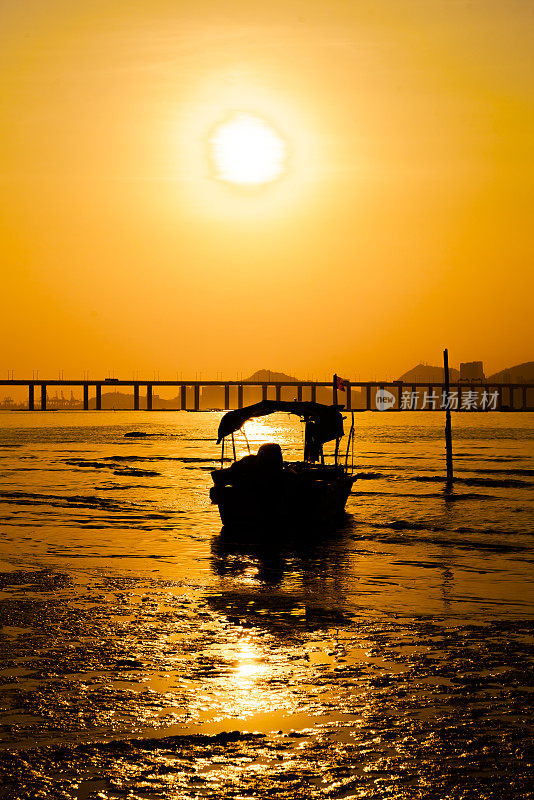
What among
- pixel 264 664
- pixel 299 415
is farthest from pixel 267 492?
pixel 264 664

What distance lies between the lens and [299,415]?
31.9 meters

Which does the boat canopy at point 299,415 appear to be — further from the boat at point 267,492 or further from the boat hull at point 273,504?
the boat hull at point 273,504

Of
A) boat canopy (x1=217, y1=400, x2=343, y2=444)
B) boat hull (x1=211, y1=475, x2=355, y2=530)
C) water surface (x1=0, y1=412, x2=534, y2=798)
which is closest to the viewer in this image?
water surface (x1=0, y1=412, x2=534, y2=798)

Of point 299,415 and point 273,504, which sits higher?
point 299,415

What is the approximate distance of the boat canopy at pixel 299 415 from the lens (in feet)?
101

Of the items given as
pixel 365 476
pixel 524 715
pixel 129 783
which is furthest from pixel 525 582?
pixel 365 476

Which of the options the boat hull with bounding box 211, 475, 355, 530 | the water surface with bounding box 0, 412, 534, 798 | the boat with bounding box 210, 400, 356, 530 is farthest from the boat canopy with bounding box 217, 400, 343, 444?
the water surface with bounding box 0, 412, 534, 798

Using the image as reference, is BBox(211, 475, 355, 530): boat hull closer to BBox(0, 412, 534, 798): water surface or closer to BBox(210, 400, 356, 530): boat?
BBox(210, 400, 356, 530): boat

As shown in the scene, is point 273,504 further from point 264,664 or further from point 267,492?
point 264,664

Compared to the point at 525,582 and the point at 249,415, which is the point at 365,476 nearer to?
the point at 249,415

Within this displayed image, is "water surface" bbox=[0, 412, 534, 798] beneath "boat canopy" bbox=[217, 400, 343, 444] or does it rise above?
beneath

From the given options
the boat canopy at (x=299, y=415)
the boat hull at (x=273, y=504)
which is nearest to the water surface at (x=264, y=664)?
the boat hull at (x=273, y=504)

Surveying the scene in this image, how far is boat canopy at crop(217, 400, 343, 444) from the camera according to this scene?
101 feet

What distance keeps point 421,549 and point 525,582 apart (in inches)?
247
